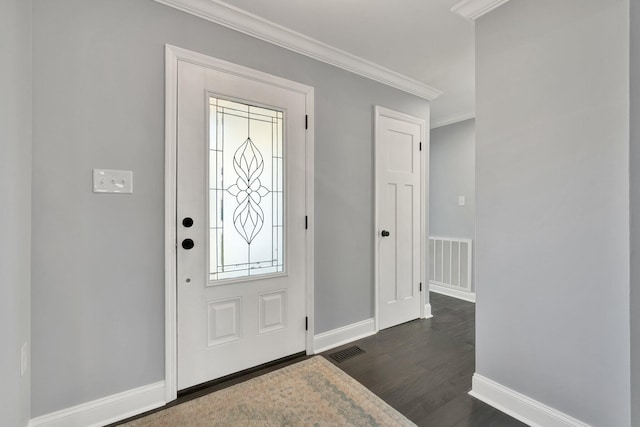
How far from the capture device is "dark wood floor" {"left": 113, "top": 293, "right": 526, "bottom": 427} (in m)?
1.79

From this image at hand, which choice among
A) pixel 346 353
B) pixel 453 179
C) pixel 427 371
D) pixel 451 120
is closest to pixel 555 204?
pixel 427 371

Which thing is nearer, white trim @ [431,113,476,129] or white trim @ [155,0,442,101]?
white trim @ [155,0,442,101]

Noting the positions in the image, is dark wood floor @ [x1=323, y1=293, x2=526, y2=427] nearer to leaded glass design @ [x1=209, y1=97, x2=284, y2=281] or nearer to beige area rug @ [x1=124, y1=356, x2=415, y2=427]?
beige area rug @ [x1=124, y1=356, x2=415, y2=427]

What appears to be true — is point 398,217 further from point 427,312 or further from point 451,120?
point 451,120

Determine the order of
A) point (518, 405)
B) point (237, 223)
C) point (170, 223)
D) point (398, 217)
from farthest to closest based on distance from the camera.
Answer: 1. point (398, 217)
2. point (237, 223)
3. point (170, 223)
4. point (518, 405)

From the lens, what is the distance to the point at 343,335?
2.66 meters

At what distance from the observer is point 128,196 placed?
1.77 meters

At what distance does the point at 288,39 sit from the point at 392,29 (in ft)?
2.51

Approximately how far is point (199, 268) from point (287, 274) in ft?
2.15

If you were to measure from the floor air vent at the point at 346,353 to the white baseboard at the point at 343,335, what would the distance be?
97 mm

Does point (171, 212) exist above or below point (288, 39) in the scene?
below

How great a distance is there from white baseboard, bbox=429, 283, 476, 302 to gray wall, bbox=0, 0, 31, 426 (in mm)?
4031

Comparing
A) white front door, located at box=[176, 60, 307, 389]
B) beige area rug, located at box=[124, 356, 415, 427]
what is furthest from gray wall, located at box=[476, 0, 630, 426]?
white front door, located at box=[176, 60, 307, 389]

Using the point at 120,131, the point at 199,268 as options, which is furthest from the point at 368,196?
the point at 120,131
